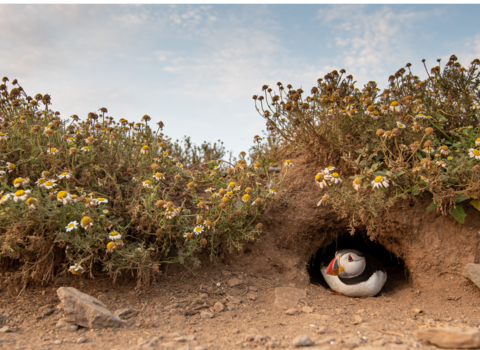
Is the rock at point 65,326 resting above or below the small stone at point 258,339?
above

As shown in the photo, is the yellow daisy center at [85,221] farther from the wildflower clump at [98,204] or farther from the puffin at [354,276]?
the puffin at [354,276]

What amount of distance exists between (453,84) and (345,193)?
2.52 metres

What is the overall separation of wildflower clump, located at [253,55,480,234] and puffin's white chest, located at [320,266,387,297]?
630mm

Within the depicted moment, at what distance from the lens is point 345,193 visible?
3689mm

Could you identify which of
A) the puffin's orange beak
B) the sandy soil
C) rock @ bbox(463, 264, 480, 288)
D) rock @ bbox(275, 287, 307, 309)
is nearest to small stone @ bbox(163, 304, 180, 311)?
the sandy soil

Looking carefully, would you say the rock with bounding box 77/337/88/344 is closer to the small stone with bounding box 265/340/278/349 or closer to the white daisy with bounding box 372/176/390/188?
the small stone with bounding box 265/340/278/349

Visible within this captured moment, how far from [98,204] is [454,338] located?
3.23 meters

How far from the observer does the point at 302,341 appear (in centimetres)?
231

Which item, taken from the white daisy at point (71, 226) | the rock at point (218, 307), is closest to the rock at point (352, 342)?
the rock at point (218, 307)

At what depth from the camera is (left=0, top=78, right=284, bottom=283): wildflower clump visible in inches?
123

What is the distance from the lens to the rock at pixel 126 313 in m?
2.99

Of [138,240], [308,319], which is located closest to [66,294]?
[138,240]

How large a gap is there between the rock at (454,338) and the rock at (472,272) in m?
1.59

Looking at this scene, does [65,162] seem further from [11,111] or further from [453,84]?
[453,84]
